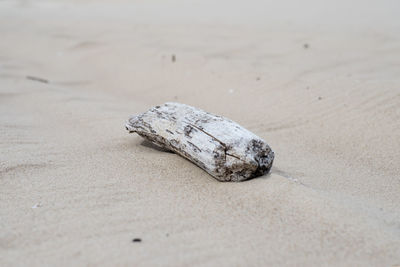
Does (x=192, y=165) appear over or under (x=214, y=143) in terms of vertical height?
under

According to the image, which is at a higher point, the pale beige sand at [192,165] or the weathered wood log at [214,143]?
the weathered wood log at [214,143]

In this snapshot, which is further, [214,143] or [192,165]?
[192,165]

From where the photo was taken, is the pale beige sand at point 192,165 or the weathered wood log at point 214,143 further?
the weathered wood log at point 214,143

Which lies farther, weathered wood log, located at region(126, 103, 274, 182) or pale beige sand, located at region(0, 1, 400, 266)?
weathered wood log, located at region(126, 103, 274, 182)

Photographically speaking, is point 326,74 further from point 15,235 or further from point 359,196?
point 15,235

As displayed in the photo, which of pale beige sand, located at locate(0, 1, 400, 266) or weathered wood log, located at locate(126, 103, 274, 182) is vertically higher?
weathered wood log, located at locate(126, 103, 274, 182)
